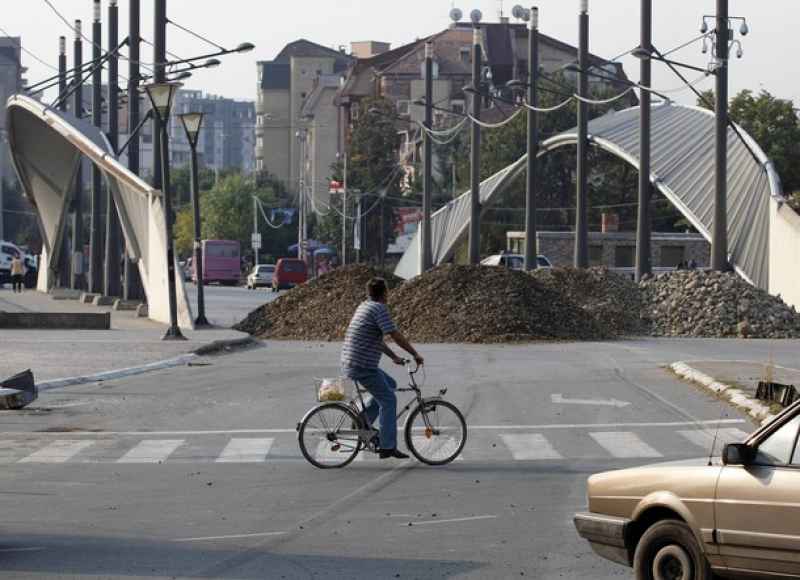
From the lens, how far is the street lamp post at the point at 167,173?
36094mm

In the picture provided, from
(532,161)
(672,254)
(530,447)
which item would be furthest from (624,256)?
(530,447)

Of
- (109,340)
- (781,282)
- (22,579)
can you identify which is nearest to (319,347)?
(109,340)

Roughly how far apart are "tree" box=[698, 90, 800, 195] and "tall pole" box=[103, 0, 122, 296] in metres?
41.0

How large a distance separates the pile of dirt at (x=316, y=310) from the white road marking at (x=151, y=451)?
71.8 feet

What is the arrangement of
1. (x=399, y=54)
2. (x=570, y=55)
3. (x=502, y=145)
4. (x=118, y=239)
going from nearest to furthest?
1. (x=118, y=239)
2. (x=502, y=145)
3. (x=570, y=55)
4. (x=399, y=54)

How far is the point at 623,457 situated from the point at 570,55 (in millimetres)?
128370

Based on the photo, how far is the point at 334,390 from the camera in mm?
16000

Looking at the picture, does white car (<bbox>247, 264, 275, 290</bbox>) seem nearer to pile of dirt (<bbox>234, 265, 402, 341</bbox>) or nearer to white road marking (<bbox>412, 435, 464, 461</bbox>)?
pile of dirt (<bbox>234, 265, 402, 341</bbox>)

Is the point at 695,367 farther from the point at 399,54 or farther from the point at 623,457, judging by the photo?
the point at 399,54

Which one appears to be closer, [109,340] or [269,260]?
[109,340]

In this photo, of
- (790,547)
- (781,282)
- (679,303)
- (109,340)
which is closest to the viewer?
(790,547)

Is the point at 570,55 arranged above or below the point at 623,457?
above

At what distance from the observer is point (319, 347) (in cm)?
3684

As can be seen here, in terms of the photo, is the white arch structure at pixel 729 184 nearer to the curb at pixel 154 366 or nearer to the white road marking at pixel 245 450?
the curb at pixel 154 366
